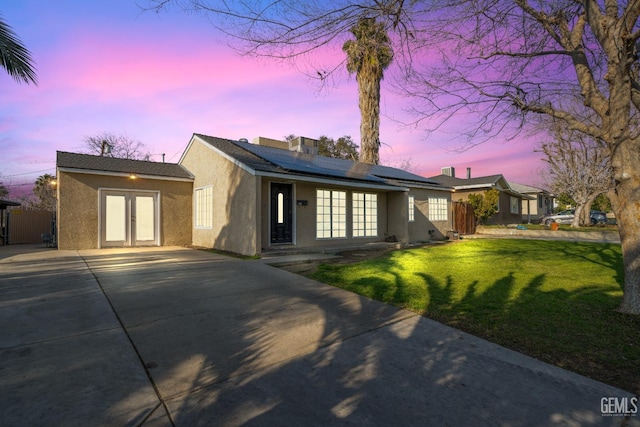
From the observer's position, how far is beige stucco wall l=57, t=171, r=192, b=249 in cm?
1165

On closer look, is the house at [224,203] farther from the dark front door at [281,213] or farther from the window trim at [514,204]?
the window trim at [514,204]

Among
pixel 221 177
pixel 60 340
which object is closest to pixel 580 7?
pixel 60 340

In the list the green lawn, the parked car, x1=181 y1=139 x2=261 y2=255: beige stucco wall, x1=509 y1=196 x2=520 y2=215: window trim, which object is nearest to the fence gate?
the green lawn

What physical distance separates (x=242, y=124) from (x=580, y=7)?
747cm

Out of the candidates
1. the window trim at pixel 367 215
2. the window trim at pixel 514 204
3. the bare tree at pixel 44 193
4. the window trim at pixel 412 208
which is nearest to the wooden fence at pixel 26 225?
the bare tree at pixel 44 193

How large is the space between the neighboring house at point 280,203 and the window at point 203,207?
0.04m

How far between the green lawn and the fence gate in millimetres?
9597

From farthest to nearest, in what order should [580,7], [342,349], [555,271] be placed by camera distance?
1. [555,271]
2. [580,7]
3. [342,349]

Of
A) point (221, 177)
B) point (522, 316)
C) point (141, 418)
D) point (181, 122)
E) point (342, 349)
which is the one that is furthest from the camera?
point (181, 122)

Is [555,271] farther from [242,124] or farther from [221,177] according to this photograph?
[221,177]

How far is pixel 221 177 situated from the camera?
12.1 meters

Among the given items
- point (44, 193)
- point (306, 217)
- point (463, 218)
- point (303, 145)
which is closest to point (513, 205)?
point (463, 218)

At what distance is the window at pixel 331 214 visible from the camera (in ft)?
41.0

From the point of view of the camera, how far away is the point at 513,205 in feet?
101
